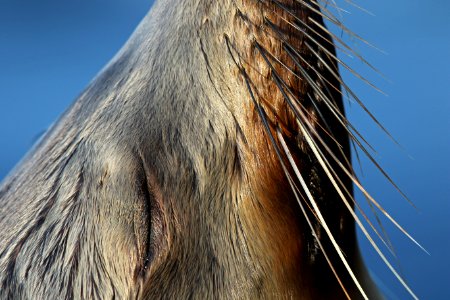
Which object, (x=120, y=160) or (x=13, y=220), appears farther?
(x=13, y=220)

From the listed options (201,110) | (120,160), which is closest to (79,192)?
(120,160)

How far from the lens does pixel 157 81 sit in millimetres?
621

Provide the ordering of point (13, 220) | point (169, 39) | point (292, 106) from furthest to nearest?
point (13, 220)
point (169, 39)
point (292, 106)

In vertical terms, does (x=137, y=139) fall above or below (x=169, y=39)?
below

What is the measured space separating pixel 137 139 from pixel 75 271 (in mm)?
150

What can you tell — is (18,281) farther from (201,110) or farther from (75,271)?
(201,110)

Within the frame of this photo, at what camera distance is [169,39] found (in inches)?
25.0

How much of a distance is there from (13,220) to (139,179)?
0.81 feet

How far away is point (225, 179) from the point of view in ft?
1.81

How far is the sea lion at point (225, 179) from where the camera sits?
54cm

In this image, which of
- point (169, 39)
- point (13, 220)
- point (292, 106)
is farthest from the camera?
point (13, 220)

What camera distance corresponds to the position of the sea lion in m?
0.54

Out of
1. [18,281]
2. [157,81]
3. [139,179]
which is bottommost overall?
[18,281]

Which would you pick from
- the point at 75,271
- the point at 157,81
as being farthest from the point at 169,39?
the point at 75,271
